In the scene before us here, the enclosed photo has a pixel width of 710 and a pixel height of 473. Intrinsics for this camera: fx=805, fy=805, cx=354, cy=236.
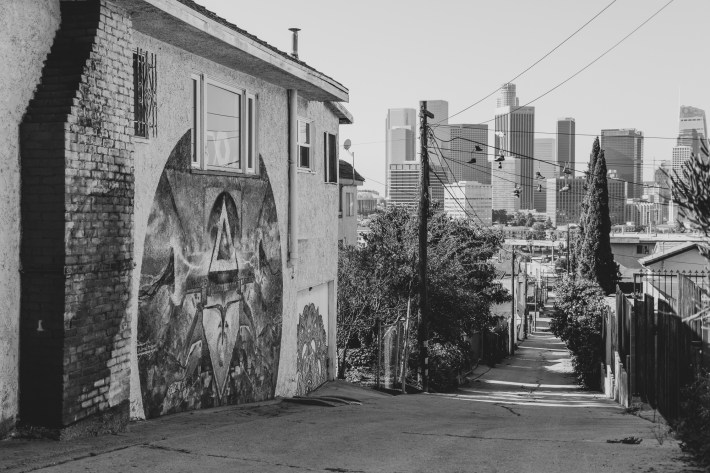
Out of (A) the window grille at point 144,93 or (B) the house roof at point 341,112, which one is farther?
(B) the house roof at point 341,112

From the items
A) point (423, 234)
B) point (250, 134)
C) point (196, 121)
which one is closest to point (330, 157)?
point (250, 134)

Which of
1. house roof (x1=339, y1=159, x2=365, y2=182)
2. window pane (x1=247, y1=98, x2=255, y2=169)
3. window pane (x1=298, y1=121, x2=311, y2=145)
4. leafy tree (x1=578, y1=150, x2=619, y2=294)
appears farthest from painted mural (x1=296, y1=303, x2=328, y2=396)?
leafy tree (x1=578, y1=150, x2=619, y2=294)

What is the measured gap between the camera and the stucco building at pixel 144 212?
25.2ft

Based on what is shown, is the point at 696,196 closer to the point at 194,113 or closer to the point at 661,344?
the point at 194,113

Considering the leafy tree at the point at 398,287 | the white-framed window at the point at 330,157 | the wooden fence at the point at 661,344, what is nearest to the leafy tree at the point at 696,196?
the wooden fence at the point at 661,344

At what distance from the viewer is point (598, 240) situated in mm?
39562

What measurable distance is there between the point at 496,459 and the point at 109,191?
16.4 ft

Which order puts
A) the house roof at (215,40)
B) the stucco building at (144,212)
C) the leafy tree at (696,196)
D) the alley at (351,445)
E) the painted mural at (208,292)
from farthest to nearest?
1. the painted mural at (208,292)
2. the house roof at (215,40)
3. the stucco building at (144,212)
4. the alley at (351,445)
5. the leafy tree at (696,196)

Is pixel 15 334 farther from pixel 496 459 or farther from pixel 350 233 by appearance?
pixel 350 233

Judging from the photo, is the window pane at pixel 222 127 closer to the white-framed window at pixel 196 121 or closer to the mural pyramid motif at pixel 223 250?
the white-framed window at pixel 196 121

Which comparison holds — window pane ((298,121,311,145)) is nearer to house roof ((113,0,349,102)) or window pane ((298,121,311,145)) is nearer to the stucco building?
the stucco building

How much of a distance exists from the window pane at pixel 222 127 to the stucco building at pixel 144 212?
1.8 inches

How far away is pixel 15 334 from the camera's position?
760 centimetres

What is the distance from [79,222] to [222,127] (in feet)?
14.7
